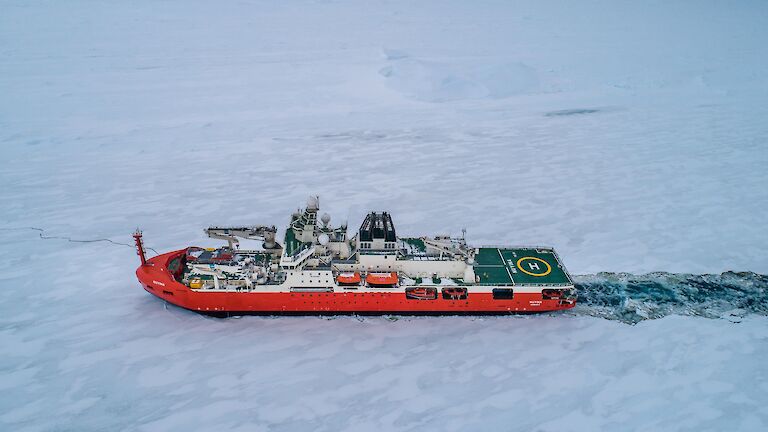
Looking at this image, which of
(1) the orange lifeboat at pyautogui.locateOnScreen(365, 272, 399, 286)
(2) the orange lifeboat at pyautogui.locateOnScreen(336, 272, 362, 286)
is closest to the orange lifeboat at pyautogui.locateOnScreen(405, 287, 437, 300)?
(1) the orange lifeboat at pyautogui.locateOnScreen(365, 272, 399, 286)

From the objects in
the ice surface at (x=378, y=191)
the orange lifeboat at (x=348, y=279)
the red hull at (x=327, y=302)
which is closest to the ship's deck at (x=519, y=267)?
the red hull at (x=327, y=302)

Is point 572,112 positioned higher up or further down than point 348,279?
higher up

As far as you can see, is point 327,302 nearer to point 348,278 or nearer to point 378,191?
point 348,278

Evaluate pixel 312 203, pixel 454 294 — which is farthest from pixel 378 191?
pixel 454 294

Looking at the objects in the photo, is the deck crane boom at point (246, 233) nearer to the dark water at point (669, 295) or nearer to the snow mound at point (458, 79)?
the dark water at point (669, 295)

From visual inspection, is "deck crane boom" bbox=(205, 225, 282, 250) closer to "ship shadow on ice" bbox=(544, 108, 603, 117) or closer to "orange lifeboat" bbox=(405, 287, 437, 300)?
"orange lifeboat" bbox=(405, 287, 437, 300)
